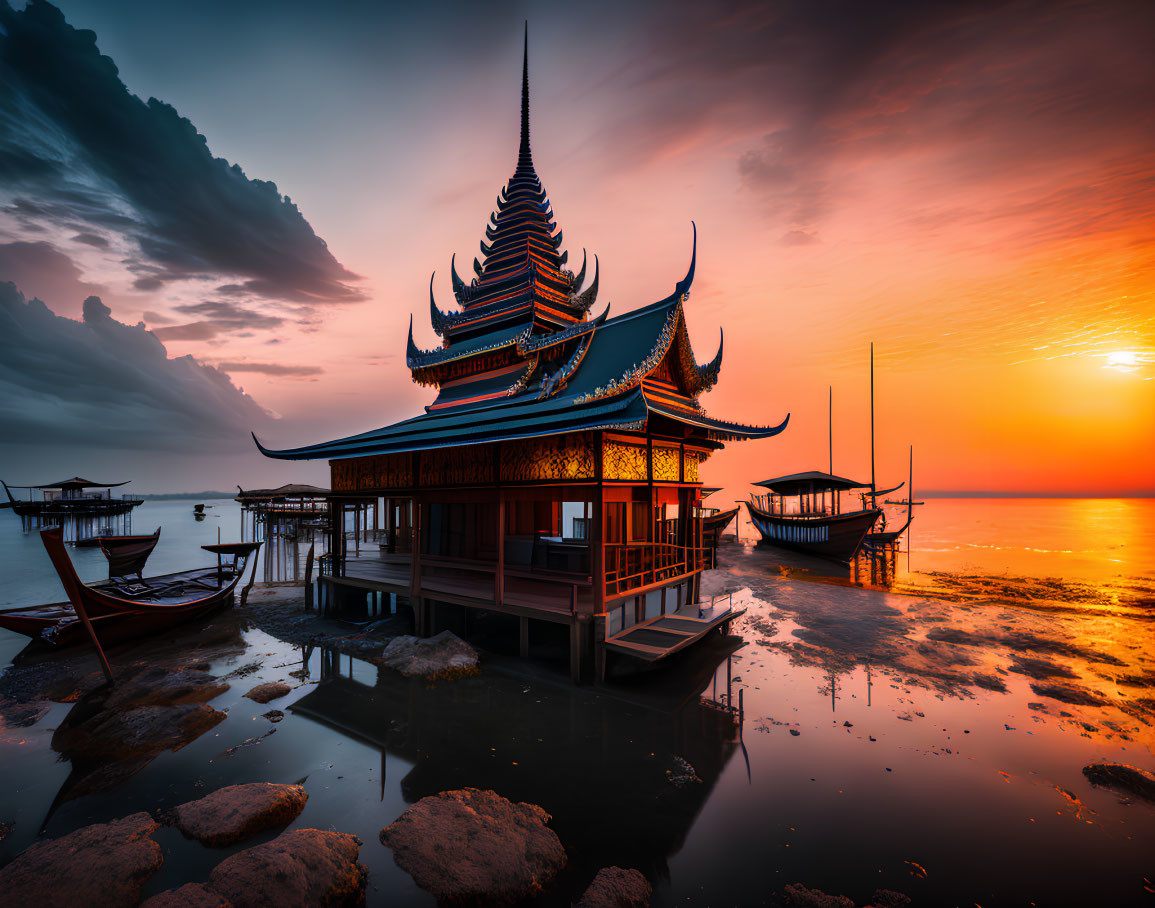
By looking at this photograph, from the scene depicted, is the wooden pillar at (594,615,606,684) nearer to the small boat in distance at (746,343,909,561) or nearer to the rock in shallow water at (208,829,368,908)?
the rock in shallow water at (208,829,368,908)

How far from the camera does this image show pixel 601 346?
39.0 ft

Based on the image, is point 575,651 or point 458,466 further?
point 458,466

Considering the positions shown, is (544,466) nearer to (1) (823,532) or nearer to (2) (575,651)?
(2) (575,651)

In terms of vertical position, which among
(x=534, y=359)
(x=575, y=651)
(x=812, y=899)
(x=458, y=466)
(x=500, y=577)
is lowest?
(x=812, y=899)

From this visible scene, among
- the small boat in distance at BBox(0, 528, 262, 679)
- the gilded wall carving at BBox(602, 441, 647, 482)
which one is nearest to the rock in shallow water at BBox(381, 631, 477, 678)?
the gilded wall carving at BBox(602, 441, 647, 482)

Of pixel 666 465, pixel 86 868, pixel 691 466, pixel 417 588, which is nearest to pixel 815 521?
pixel 691 466

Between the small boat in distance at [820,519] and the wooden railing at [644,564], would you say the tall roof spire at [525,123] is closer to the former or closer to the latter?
the wooden railing at [644,564]

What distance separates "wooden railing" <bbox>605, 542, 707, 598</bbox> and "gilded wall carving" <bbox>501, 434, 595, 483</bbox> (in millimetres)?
1735

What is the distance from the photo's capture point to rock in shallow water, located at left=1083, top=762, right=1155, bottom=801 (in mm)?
5480

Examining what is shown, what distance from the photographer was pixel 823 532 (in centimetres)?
2591

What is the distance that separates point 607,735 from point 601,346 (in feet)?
29.1

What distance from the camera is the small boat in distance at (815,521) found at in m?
24.3

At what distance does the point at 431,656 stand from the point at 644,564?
16.5 feet

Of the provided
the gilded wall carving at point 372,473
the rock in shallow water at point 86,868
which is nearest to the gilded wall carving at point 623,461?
the gilded wall carving at point 372,473
